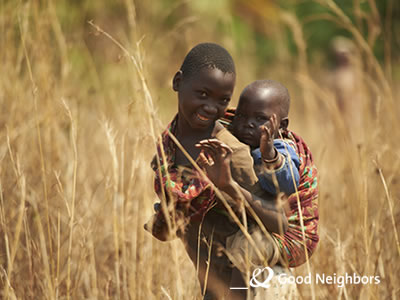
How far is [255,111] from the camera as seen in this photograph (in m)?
1.67

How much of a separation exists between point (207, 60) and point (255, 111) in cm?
22

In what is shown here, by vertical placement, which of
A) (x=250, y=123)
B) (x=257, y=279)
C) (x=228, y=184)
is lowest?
(x=257, y=279)

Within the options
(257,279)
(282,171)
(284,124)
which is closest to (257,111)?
(284,124)

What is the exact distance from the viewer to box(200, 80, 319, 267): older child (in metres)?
1.55

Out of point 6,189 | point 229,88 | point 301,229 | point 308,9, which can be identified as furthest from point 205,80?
point 308,9

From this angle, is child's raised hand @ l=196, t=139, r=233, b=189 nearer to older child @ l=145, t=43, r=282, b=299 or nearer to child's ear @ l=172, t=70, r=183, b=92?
older child @ l=145, t=43, r=282, b=299

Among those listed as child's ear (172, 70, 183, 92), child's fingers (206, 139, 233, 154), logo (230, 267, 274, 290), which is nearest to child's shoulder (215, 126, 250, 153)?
child's fingers (206, 139, 233, 154)

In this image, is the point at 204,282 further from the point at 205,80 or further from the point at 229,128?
the point at 205,80

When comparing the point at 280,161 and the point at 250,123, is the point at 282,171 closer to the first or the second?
the point at 280,161

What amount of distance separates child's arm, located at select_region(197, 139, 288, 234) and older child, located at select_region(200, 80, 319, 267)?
13 millimetres

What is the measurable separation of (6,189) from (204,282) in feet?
3.65

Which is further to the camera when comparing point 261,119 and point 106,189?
point 106,189

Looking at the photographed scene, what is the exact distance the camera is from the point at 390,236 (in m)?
2.54

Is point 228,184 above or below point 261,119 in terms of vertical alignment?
below
